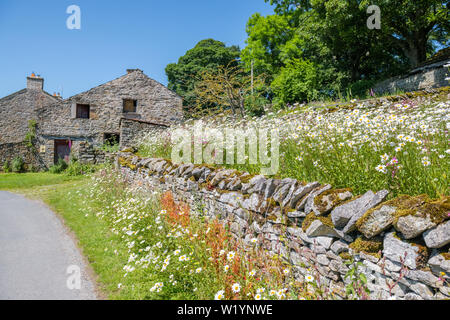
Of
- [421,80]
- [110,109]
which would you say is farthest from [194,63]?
[421,80]

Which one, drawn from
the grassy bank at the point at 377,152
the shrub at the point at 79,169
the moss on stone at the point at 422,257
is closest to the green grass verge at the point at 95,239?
the grassy bank at the point at 377,152

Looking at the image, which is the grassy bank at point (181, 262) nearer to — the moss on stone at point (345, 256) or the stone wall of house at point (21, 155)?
the moss on stone at point (345, 256)

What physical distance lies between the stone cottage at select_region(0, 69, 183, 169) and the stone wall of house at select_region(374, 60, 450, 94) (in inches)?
591

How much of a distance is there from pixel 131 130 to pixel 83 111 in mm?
8670

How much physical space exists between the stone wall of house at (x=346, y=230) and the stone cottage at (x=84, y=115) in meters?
17.2

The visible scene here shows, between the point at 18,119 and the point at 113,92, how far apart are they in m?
10.2

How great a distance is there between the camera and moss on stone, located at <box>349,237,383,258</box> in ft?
6.79

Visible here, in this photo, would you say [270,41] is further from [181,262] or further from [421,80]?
[181,262]

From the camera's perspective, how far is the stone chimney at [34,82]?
24.0m

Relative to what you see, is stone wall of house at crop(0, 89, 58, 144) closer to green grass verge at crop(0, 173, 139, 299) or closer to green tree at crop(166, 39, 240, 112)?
green tree at crop(166, 39, 240, 112)

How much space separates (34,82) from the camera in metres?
24.2
